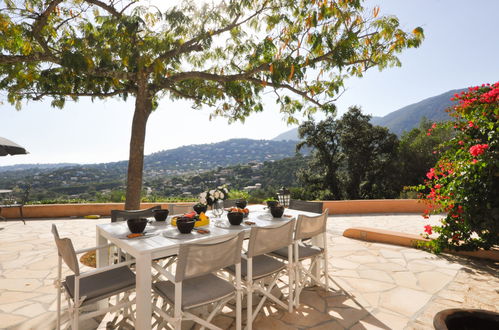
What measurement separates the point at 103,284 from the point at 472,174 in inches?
165

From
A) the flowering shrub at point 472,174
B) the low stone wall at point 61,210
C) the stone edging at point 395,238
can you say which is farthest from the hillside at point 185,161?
the flowering shrub at point 472,174

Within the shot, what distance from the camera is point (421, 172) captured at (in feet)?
44.1

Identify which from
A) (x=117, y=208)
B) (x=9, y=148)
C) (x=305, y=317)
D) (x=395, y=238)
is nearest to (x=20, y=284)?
(x=305, y=317)

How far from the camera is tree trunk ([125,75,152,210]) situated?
3.99 metres

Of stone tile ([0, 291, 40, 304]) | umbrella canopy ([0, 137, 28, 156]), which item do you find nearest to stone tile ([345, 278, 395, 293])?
stone tile ([0, 291, 40, 304])

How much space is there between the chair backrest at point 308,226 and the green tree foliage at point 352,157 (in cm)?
1168

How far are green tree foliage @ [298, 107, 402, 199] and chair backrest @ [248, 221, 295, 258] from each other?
12161 mm

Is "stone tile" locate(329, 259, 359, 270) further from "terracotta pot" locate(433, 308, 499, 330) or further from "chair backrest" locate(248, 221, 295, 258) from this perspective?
"terracotta pot" locate(433, 308, 499, 330)

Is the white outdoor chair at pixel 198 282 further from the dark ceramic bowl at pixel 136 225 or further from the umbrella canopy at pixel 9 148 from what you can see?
the umbrella canopy at pixel 9 148

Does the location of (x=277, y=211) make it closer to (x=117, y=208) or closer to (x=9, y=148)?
(x=117, y=208)

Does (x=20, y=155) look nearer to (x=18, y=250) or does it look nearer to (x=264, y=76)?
(x=18, y=250)

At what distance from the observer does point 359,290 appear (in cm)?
293

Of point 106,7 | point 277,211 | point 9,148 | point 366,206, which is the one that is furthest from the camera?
point 366,206

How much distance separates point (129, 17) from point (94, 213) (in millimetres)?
6874
